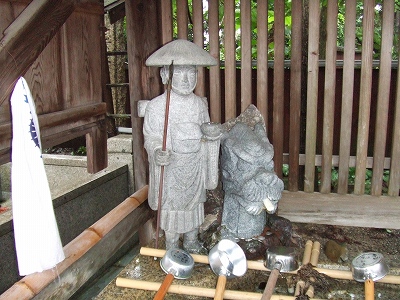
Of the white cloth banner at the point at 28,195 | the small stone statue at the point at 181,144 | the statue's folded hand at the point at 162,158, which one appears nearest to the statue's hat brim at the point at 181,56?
the small stone statue at the point at 181,144

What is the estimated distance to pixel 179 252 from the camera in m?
3.53

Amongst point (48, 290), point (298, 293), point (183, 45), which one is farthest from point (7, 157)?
point (298, 293)

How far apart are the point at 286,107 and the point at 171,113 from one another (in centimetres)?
250

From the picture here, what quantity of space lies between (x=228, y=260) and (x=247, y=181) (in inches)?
27.2

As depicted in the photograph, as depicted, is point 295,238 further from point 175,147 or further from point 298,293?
point 175,147

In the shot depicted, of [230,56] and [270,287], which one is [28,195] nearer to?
[270,287]

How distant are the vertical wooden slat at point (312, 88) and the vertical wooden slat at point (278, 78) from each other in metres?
0.27

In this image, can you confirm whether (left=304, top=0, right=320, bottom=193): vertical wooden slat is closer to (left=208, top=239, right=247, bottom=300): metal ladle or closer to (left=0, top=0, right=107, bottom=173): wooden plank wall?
(left=208, top=239, right=247, bottom=300): metal ladle

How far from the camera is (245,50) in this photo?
419 cm

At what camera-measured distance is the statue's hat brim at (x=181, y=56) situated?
3188 mm

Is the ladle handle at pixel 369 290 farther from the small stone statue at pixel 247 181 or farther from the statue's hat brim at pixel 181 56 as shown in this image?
the statue's hat brim at pixel 181 56

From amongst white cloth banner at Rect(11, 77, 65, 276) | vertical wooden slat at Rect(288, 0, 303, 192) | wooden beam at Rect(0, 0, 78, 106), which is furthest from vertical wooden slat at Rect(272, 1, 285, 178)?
white cloth banner at Rect(11, 77, 65, 276)

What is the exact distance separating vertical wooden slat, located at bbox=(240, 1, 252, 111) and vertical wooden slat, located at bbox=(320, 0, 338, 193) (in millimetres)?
772

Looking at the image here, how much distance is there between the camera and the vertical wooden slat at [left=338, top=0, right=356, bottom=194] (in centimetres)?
393
